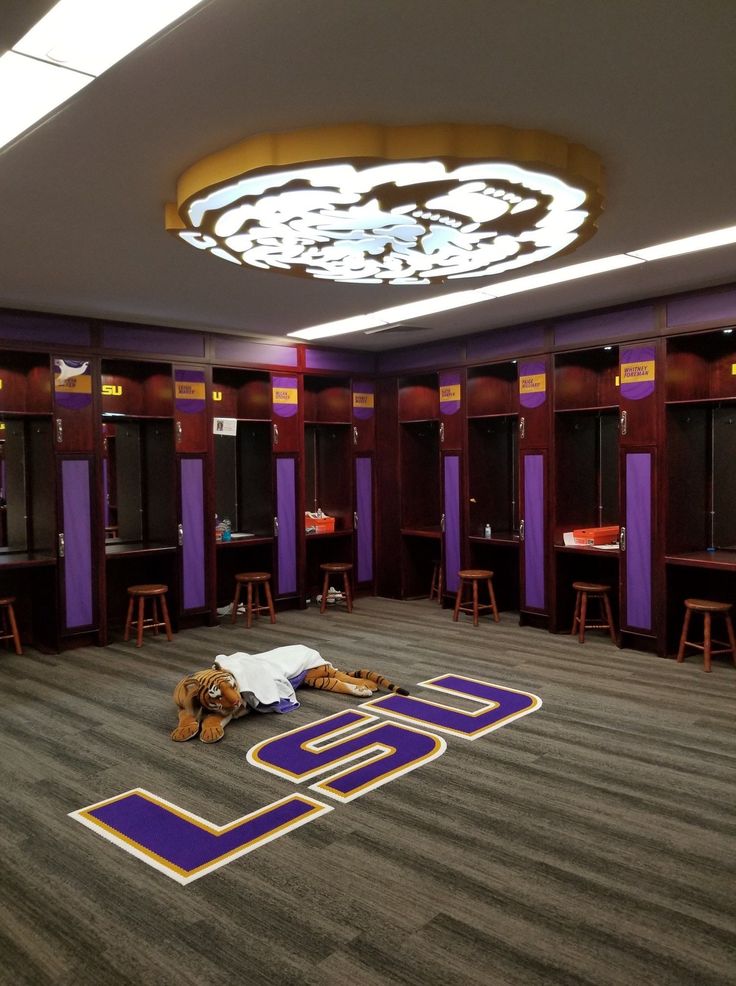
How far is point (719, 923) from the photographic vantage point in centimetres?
251

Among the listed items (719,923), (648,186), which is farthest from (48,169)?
(719,923)

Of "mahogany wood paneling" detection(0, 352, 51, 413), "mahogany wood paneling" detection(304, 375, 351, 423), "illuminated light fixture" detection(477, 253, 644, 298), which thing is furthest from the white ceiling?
"mahogany wood paneling" detection(304, 375, 351, 423)

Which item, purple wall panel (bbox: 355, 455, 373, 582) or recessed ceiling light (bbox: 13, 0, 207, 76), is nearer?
recessed ceiling light (bbox: 13, 0, 207, 76)

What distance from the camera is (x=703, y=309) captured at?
5695 millimetres

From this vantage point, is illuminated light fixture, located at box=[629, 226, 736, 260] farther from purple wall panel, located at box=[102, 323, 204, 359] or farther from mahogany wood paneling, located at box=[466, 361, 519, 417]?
purple wall panel, located at box=[102, 323, 204, 359]

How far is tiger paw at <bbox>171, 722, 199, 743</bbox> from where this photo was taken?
13.8 ft

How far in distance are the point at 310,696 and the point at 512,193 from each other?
3.31 meters

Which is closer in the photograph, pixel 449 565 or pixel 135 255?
pixel 135 255

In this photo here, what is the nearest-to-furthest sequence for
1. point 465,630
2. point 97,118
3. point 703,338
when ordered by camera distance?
point 97,118, point 703,338, point 465,630

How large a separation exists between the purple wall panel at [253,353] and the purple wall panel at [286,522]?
3.33ft

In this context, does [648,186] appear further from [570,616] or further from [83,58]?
[570,616]

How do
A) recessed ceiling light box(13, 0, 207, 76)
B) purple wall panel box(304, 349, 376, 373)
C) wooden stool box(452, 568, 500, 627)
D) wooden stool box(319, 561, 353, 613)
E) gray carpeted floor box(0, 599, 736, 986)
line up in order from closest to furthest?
recessed ceiling light box(13, 0, 207, 76), gray carpeted floor box(0, 599, 736, 986), wooden stool box(452, 568, 500, 627), wooden stool box(319, 561, 353, 613), purple wall panel box(304, 349, 376, 373)

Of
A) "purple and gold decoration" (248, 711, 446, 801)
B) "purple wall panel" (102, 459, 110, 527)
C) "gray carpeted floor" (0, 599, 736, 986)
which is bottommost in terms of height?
"gray carpeted floor" (0, 599, 736, 986)

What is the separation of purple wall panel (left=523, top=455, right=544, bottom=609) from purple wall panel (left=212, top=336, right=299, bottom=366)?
2.73 m
